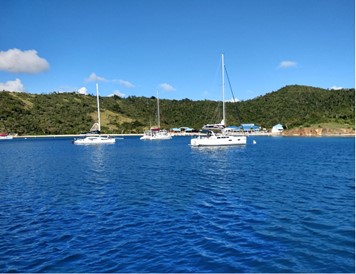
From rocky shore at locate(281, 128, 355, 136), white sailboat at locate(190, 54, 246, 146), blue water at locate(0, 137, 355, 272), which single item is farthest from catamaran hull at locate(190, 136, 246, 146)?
rocky shore at locate(281, 128, 355, 136)

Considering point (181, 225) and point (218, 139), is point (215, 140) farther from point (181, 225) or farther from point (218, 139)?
point (181, 225)

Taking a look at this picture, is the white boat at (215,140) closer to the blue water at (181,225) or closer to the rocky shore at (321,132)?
the blue water at (181,225)

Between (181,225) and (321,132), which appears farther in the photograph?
(321,132)

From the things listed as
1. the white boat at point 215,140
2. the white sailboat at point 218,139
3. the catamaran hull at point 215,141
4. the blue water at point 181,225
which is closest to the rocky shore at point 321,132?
the white sailboat at point 218,139

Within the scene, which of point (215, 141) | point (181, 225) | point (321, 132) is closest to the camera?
point (181, 225)

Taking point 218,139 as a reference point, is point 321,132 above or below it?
below

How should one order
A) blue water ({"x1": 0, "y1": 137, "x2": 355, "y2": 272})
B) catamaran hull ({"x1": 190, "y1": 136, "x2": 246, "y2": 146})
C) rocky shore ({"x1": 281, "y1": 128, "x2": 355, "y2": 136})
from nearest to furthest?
blue water ({"x1": 0, "y1": 137, "x2": 355, "y2": 272})
catamaran hull ({"x1": 190, "y1": 136, "x2": 246, "y2": 146})
rocky shore ({"x1": 281, "y1": 128, "x2": 355, "y2": 136})

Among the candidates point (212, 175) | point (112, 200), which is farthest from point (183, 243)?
point (212, 175)

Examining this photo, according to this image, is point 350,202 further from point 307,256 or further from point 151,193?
point 151,193

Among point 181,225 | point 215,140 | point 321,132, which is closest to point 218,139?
point 215,140

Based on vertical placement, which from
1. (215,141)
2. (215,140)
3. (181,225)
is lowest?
(181,225)

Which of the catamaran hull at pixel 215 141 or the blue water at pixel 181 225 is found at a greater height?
the catamaran hull at pixel 215 141

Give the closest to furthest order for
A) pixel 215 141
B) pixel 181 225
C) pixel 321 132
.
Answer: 1. pixel 181 225
2. pixel 215 141
3. pixel 321 132

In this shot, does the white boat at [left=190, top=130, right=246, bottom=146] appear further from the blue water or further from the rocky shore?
the rocky shore
